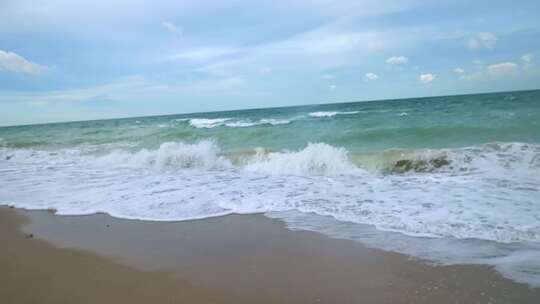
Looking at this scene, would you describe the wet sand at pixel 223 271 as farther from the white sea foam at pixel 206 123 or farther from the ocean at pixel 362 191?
the white sea foam at pixel 206 123

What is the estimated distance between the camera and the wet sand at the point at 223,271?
2.71 meters

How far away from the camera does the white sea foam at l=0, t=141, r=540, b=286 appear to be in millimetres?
4188

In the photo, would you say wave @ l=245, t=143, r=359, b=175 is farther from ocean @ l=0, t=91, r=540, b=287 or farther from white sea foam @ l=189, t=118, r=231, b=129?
white sea foam @ l=189, t=118, r=231, b=129

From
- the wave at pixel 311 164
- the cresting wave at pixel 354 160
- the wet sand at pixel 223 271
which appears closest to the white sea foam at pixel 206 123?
the cresting wave at pixel 354 160

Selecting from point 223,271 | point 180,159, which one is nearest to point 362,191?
point 223,271

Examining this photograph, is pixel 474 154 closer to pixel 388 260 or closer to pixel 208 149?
pixel 388 260

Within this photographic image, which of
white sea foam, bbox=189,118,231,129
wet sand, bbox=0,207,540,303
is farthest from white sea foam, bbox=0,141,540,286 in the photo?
white sea foam, bbox=189,118,231,129

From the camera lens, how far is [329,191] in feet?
20.5

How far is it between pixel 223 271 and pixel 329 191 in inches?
136

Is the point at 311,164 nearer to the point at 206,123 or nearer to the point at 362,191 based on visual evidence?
the point at 362,191

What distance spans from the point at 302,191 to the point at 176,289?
376 cm

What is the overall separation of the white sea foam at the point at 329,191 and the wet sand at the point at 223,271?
475 millimetres

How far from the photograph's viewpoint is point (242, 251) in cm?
369

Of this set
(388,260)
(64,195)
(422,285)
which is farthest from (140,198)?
(422,285)
